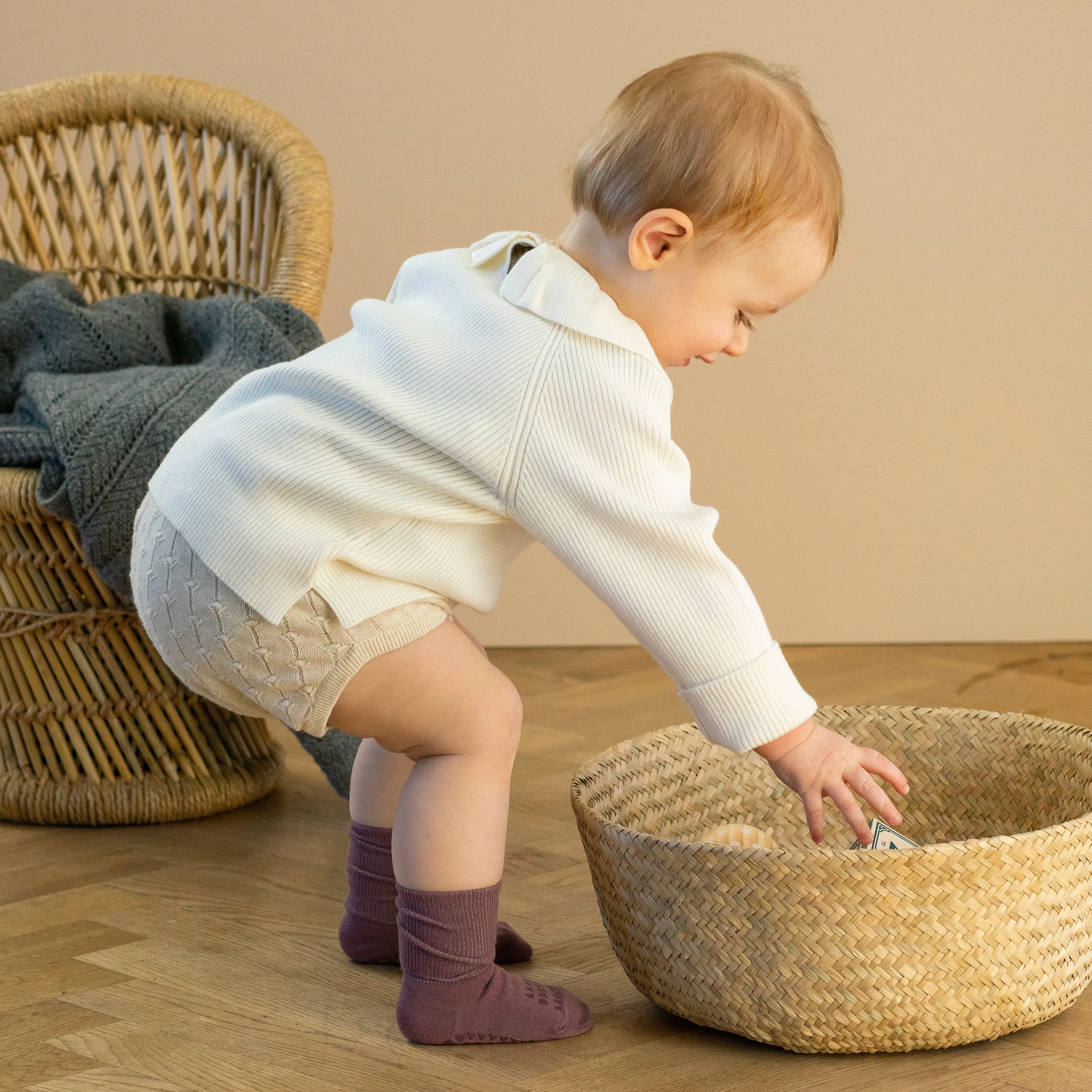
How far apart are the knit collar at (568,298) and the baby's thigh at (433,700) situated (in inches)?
8.3

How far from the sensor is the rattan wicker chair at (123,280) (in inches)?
50.6

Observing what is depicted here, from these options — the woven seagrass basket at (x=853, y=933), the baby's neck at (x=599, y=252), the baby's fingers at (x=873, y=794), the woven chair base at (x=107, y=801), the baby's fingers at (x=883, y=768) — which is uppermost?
the baby's neck at (x=599, y=252)

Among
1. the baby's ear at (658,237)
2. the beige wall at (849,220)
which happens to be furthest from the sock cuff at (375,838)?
the beige wall at (849,220)

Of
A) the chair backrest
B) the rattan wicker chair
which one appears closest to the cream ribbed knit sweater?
the rattan wicker chair

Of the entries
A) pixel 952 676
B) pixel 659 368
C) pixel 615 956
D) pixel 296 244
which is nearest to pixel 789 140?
pixel 659 368

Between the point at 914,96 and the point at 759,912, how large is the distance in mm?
1554

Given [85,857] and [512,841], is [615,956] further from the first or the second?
[85,857]

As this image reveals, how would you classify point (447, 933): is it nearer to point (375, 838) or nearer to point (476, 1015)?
point (476, 1015)

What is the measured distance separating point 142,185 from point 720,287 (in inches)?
43.3

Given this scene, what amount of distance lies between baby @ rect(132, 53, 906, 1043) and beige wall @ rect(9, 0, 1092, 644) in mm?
1215

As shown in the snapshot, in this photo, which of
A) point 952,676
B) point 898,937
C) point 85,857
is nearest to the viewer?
point 898,937

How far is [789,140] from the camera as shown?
0.82m

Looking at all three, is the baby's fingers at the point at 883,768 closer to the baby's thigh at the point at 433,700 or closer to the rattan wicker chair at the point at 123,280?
the baby's thigh at the point at 433,700

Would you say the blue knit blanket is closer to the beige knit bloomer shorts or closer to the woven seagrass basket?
the beige knit bloomer shorts
